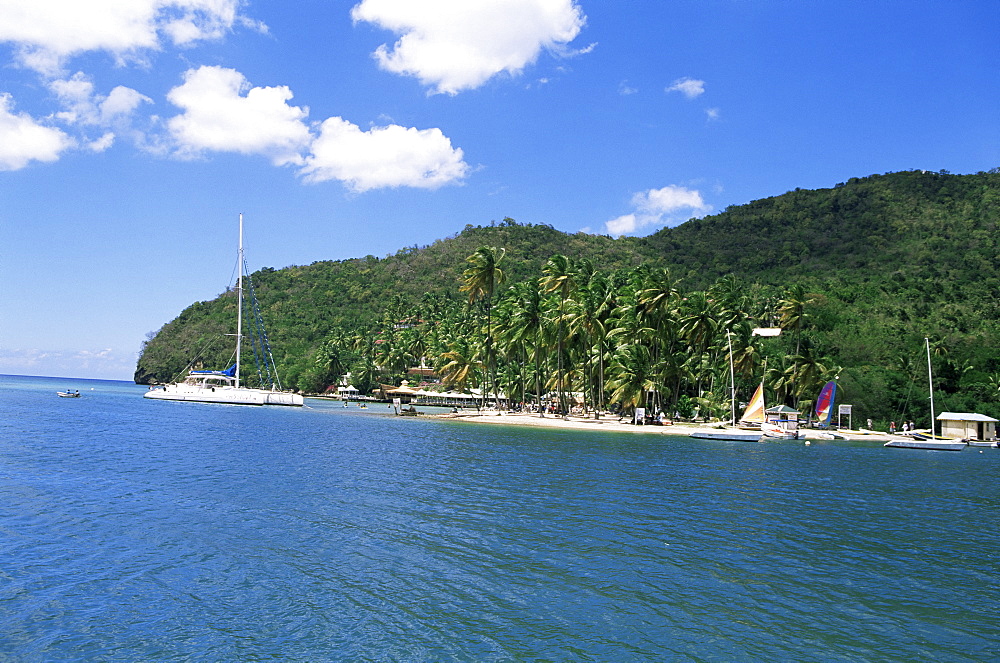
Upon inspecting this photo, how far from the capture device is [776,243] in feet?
473

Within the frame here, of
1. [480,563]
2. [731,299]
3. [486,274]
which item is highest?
[486,274]

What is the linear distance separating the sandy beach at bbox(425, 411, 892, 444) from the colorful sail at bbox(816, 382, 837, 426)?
1.54 m

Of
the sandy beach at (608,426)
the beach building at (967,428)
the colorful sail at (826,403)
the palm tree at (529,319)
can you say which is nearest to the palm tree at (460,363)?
the palm tree at (529,319)

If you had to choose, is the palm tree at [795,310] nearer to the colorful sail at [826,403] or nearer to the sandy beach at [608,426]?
the colorful sail at [826,403]

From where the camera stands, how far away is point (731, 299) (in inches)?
2788

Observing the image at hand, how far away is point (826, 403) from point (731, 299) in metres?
15.0

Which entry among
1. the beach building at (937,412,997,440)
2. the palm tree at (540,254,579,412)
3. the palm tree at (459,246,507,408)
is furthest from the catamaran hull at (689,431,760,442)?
the palm tree at (459,246,507,408)

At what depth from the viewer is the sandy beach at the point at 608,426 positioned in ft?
189

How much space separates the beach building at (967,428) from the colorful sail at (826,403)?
853 centimetres

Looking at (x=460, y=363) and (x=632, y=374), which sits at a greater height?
(x=460, y=363)

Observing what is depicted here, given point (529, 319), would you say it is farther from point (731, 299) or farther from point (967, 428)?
point (967, 428)

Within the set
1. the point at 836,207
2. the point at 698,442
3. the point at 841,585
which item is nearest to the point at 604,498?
the point at 841,585

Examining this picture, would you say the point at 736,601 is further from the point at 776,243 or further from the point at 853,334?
the point at 776,243

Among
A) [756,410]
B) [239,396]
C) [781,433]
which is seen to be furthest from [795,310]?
[239,396]
